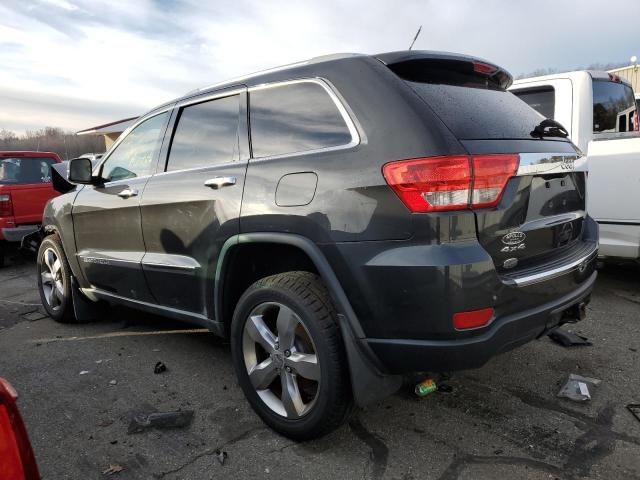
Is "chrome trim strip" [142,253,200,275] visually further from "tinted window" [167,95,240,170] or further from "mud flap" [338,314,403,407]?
"mud flap" [338,314,403,407]

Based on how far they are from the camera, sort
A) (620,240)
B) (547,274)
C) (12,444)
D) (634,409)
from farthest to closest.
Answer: (620,240) < (634,409) < (547,274) < (12,444)

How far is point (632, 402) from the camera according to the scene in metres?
2.90

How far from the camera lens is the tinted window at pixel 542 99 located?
5105 millimetres

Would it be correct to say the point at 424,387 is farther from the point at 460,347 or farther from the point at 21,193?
the point at 21,193

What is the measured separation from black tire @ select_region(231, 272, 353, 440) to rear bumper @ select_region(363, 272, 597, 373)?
214mm

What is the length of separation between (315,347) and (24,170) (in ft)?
26.5

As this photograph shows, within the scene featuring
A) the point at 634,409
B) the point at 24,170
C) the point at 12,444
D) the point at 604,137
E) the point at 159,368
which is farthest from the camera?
the point at 24,170

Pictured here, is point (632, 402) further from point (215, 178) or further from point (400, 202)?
point (215, 178)

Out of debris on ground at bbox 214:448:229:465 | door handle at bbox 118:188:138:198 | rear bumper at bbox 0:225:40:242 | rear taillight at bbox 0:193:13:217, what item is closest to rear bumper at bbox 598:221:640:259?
debris on ground at bbox 214:448:229:465

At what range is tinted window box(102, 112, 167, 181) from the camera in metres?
3.62

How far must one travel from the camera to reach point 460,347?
2.07m

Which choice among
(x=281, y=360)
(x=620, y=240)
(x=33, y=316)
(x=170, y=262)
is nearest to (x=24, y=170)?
(x=33, y=316)

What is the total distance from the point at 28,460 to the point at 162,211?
6.69 ft

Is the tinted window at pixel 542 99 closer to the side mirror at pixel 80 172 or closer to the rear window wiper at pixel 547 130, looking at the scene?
the rear window wiper at pixel 547 130
